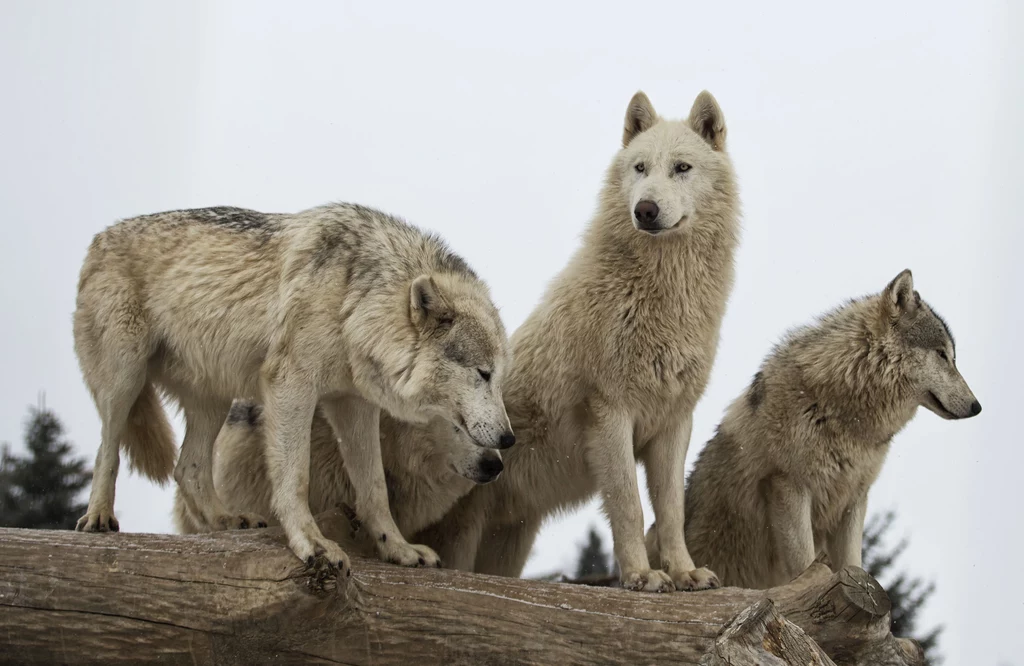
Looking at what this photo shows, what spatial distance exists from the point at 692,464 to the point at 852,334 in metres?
1.60

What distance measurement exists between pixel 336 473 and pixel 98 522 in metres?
1.62

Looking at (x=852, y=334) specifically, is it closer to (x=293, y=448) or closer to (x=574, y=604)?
(x=574, y=604)

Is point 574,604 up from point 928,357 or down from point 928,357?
down

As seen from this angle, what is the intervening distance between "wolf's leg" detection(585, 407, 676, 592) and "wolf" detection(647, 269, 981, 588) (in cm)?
103

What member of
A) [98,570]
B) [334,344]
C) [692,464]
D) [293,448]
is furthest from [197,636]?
[692,464]

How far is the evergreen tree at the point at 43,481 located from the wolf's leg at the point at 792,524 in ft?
38.8

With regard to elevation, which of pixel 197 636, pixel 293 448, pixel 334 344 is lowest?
pixel 197 636

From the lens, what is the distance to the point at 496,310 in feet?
21.1

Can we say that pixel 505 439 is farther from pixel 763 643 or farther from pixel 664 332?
pixel 763 643

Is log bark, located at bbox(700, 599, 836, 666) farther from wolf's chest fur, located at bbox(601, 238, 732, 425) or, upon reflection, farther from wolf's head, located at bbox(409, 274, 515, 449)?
wolf's chest fur, located at bbox(601, 238, 732, 425)

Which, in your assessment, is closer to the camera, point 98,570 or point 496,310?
point 98,570

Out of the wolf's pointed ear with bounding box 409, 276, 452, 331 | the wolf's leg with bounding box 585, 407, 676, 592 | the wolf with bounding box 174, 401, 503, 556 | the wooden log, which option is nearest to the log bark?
the wooden log

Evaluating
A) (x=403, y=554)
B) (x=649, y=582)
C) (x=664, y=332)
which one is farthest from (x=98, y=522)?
(x=664, y=332)

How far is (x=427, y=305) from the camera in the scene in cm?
607
